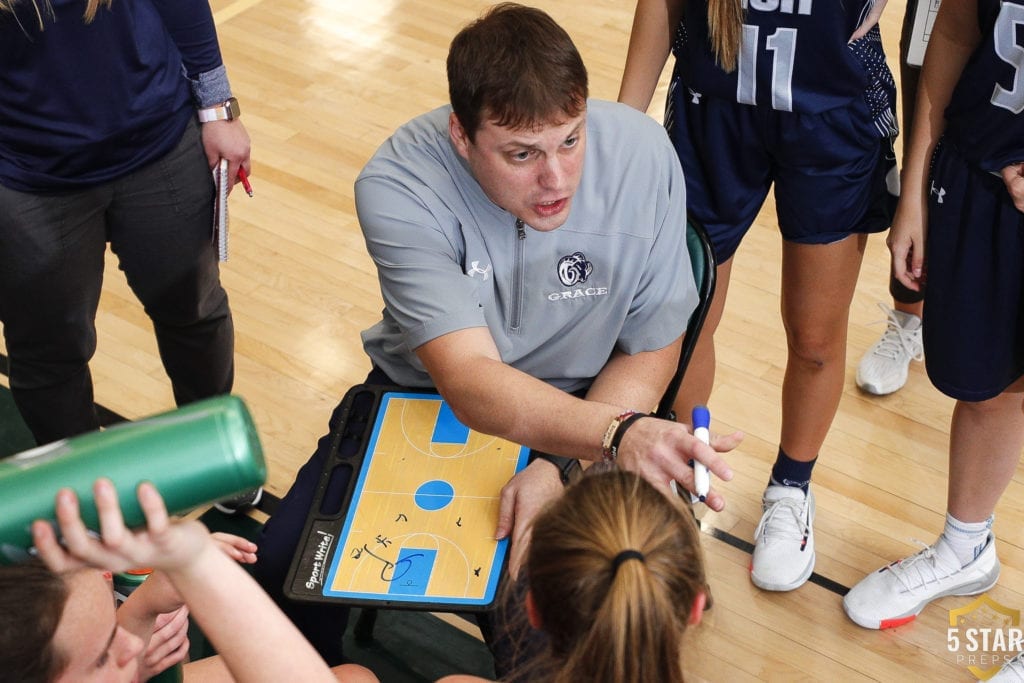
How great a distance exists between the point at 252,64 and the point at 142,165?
221 cm

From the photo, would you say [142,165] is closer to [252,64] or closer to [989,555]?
[989,555]

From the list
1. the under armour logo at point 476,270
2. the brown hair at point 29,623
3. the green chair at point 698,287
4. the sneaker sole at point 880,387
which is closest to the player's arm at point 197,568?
the brown hair at point 29,623

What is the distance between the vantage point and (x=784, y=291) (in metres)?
2.18

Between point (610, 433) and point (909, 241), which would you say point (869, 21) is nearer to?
point (909, 241)

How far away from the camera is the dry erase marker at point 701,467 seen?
4.50 feet

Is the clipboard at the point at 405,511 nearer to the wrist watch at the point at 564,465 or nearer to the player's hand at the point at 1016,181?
the wrist watch at the point at 564,465

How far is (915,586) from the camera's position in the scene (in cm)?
227

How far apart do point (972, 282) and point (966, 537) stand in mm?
655

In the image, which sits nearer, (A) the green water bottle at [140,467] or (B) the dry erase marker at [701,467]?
(A) the green water bottle at [140,467]

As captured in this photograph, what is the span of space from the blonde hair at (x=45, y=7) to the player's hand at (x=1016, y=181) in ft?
4.83

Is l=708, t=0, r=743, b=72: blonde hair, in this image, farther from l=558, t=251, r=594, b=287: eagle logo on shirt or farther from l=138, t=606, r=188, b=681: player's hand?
l=138, t=606, r=188, b=681: player's hand

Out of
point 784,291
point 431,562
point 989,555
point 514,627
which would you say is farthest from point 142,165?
point 989,555

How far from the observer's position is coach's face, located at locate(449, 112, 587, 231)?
1.63 m

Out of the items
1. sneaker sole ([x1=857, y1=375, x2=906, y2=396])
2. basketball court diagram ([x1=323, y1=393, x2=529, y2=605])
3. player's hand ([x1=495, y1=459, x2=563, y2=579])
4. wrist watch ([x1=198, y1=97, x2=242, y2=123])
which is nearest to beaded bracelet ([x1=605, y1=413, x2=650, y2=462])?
player's hand ([x1=495, y1=459, x2=563, y2=579])
